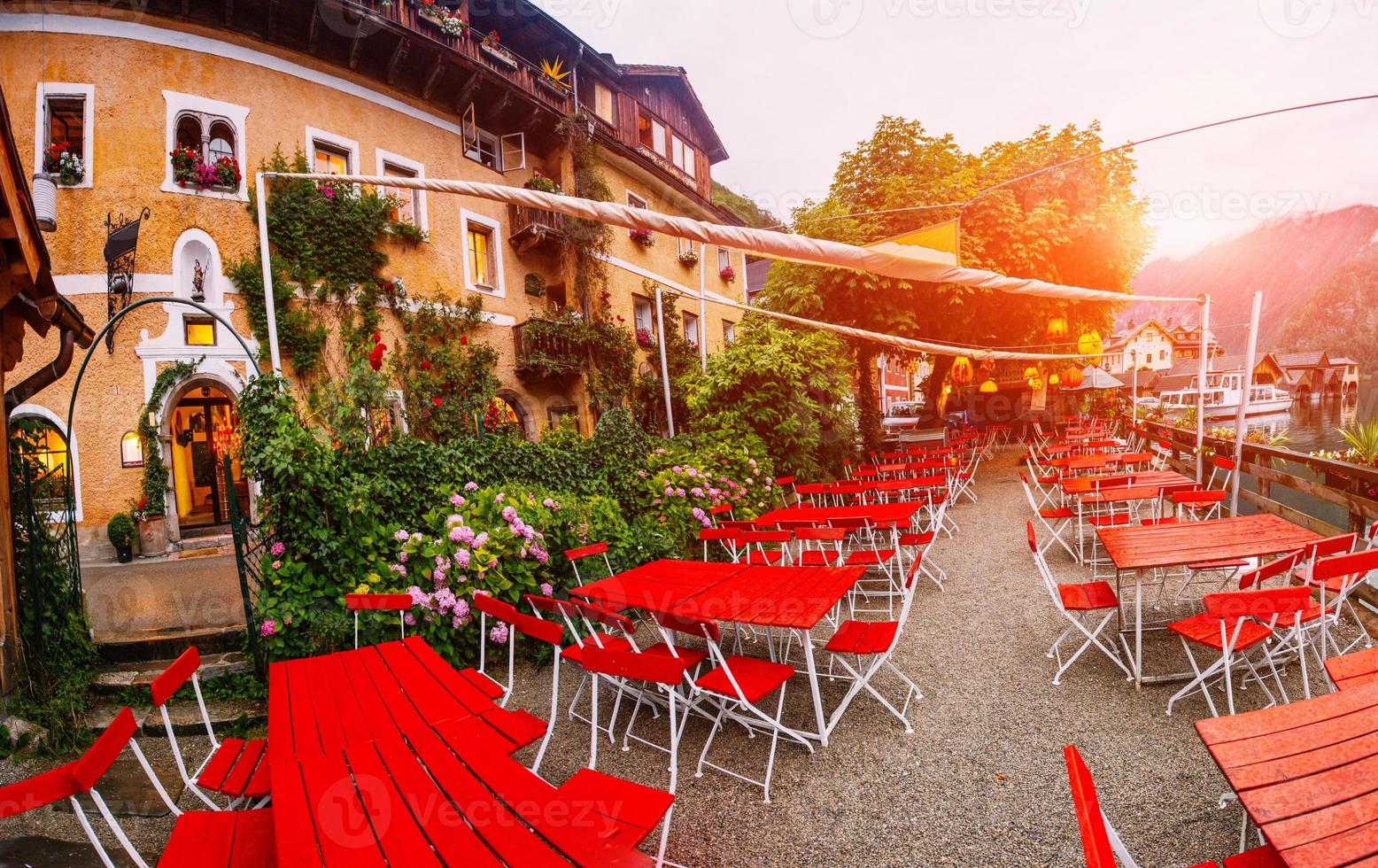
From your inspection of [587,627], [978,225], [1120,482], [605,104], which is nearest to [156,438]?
[587,627]

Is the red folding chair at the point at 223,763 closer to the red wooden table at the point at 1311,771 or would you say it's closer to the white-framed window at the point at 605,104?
the red wooden table at the point at 1311,771

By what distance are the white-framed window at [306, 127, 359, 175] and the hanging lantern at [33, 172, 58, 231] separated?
310cm

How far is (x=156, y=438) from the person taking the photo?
8.95 m

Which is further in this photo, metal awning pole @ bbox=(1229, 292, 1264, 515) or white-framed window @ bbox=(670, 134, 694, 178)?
white-framed window @ bbox=(670, 134, 694, 178)

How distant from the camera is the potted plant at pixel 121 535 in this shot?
8.85 meters

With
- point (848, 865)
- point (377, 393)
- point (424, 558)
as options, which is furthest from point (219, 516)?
point (848, 865)

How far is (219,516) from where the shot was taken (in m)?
11.4

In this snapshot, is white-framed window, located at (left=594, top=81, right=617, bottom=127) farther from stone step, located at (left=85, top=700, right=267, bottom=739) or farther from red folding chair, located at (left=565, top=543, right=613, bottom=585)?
stone step, located at (left=85, top=700, right=267, bottom=739)

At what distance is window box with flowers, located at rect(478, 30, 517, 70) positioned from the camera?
11883 millimetres

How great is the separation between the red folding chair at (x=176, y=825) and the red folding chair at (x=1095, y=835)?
7.16 ft

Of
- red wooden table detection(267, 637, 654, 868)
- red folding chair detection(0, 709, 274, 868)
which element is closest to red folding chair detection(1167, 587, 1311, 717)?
red wooden table detection(267, 637, 654, 868)

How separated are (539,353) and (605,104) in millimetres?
7652

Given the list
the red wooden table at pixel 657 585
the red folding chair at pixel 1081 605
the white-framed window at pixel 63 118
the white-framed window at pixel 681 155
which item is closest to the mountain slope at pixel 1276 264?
the white-framed window at pixel 681 155

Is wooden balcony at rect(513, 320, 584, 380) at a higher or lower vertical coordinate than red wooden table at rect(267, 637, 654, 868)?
higher
